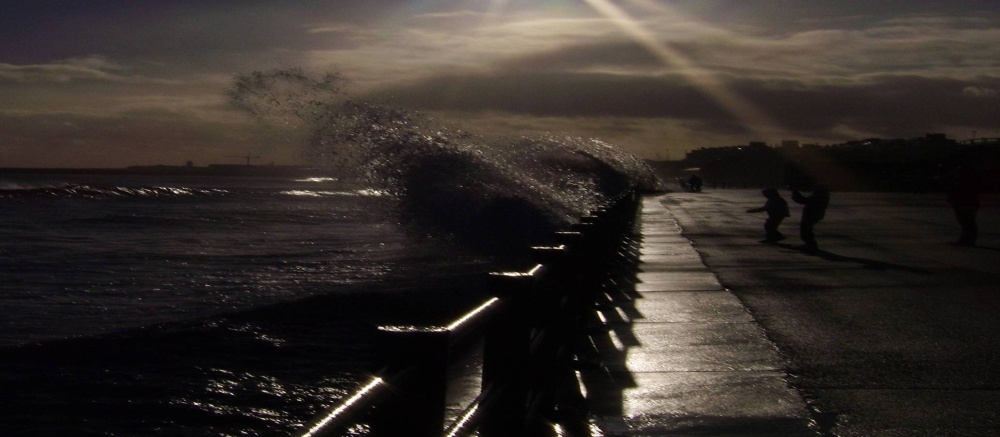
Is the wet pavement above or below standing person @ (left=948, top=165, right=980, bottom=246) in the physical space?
below

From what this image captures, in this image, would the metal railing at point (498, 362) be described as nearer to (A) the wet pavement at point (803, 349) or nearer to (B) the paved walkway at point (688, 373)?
(B) the paved walkway at point (688, 373)

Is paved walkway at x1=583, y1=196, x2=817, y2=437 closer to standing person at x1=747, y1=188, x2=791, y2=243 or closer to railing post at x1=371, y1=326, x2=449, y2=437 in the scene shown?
railing post at x1=371, y1=326, x2=449, y2=437

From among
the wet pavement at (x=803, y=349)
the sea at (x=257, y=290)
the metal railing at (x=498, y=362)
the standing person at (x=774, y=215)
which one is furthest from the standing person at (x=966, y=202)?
the metal railing at (x=498, y=362)

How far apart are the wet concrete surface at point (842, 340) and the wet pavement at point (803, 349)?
15 mm

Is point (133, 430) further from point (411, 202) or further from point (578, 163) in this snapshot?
point (578, 163)

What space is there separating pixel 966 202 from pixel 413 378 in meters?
18.6

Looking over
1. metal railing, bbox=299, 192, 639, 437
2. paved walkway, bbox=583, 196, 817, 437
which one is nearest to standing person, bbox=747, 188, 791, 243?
paved walkway, bbox=583, 196, 817, 437

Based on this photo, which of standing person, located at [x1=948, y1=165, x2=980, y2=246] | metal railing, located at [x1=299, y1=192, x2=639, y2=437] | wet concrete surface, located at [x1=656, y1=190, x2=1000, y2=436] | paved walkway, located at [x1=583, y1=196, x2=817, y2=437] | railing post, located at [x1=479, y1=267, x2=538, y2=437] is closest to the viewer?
metal railing, located at [x1=299, y1=192, x2=639, y2=437]

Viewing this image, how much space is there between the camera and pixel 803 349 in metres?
8.24

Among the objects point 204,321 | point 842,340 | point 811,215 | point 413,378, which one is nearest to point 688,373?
point 842,340

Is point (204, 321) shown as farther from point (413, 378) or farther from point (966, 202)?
point (966, 202)

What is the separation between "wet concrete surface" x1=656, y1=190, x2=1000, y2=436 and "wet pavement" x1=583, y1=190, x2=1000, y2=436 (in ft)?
0.05

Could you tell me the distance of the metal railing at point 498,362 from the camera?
250 cm

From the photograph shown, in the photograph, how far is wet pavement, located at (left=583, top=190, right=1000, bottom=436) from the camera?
6125 millimetres
